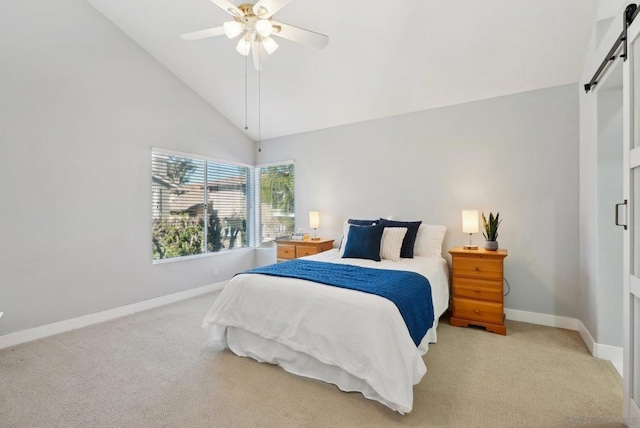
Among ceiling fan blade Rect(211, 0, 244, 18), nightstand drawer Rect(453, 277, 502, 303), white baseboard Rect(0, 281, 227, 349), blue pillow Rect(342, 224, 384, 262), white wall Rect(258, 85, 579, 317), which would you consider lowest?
white baseboard Rect(0, 281, 227, 349)

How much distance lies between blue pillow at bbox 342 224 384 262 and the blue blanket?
0.48 metres

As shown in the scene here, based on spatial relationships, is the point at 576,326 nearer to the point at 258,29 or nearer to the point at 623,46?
the point at 623,46

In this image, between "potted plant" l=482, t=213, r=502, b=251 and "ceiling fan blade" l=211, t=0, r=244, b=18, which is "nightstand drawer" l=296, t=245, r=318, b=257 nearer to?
"potted plant" l=482, t=213, r=502, b=251

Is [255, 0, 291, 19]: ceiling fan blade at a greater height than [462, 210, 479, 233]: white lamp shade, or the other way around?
[255, 0, 291, 19]: ceiling fan blade

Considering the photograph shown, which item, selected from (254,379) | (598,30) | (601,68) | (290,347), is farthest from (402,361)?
(598,30)

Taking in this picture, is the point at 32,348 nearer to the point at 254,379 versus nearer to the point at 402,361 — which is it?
the point at 254,379

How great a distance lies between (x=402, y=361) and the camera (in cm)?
184

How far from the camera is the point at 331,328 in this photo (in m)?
2.07

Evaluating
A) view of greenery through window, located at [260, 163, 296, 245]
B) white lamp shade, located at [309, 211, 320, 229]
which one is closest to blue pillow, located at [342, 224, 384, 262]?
white lamp shade, located at [309, 211, 320, 229]

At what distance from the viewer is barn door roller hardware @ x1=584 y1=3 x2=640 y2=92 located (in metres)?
1.67

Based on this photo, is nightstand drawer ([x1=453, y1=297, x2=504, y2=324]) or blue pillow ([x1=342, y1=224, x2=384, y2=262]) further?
blue pillow ([x1=342, y1=224, x2=384, y2=262])

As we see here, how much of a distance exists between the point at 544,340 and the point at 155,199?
468 centimetres

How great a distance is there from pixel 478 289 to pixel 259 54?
3102mm

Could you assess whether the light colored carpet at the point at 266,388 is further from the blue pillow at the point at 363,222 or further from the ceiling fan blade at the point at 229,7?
the ceiling fan blade at the point at 229,7
